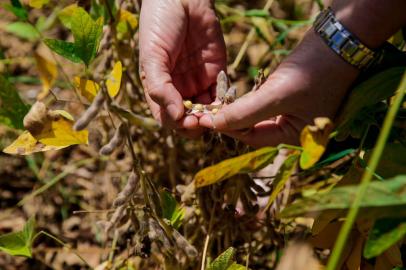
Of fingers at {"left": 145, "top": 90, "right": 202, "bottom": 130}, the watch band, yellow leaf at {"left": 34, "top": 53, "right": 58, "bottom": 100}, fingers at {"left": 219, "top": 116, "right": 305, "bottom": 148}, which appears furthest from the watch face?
yellow leaf at {"left": 34, "top": 53, "right": 58, "bottom": 100}

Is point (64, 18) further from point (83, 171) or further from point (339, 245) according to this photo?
point (339, 245)

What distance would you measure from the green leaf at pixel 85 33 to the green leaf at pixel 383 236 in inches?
18.0

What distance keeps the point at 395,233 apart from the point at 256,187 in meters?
0.44

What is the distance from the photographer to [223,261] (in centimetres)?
78

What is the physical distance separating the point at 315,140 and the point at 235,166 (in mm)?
100

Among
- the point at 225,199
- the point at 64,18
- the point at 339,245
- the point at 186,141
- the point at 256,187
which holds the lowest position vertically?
the point at 186,141

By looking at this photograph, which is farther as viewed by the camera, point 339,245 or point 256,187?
point 256,187

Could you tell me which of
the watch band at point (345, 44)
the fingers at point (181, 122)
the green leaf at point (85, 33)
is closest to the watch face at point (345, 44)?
the watch band at point (345, 44)

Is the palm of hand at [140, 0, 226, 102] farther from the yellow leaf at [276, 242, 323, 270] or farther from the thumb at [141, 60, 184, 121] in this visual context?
the yellow leaf at [276, 242, 323, 270]

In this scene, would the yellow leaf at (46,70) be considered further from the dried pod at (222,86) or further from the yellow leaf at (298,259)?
the yellow leaf at (298,259)

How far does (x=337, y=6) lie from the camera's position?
2.96 ft

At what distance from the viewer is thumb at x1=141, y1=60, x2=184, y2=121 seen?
3.05 feet

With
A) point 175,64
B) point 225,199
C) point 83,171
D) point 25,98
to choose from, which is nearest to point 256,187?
point 225,199

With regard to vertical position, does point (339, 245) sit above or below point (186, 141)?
above
